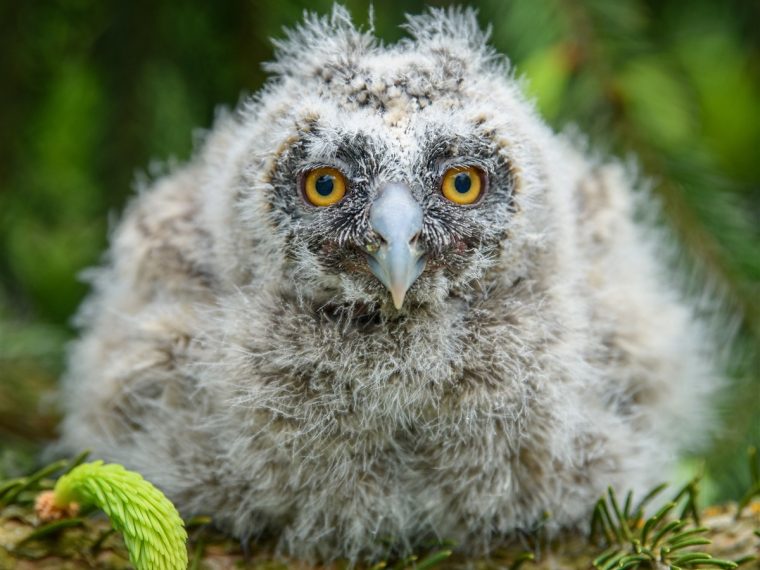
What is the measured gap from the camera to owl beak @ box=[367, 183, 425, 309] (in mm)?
2299

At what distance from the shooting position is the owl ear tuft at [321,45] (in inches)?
108

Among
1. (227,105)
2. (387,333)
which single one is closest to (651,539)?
(387,333)

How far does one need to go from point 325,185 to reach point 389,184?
195 millimetres

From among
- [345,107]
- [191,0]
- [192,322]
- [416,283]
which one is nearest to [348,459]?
[416,283]

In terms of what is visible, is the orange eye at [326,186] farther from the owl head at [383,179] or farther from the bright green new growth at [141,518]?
the bright green new growth at [141,518]

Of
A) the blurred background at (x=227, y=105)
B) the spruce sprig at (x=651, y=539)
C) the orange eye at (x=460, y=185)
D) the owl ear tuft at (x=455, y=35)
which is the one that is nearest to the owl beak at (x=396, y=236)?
the orange eye at (x=460, y=185)

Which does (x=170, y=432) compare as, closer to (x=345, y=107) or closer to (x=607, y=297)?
(x=345, y=107)

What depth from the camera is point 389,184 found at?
2.38 meters

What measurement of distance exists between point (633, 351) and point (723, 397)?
0.68m

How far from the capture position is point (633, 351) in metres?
2.97

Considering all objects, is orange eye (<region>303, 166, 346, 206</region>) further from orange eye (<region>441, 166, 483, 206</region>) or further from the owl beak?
orange eye (<region>441, 166, 483, 206</region>)

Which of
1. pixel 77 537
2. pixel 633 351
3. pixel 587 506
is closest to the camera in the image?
pixel 77 537

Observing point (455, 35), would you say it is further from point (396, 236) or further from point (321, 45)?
point (396, 236)

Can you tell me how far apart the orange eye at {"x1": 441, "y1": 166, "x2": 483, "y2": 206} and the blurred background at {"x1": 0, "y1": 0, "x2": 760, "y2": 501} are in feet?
2.46
